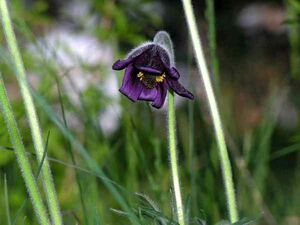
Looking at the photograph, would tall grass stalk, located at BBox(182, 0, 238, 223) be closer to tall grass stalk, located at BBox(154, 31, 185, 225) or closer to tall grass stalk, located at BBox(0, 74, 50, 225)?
tall grass stalk, located at BBox(154, 31, 185, 225)

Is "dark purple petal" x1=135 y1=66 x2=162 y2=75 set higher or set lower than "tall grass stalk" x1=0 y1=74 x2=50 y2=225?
higher

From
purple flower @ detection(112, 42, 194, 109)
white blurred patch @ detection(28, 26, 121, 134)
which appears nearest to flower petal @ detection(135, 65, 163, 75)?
purple flower @ detection(112, 42, 194, 109)

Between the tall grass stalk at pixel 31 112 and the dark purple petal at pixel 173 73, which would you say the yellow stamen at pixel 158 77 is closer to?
the dark purple petal at pixel 173 73

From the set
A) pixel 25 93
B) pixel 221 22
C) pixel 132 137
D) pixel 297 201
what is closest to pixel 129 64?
pixel 25 93

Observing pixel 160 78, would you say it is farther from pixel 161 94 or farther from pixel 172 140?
pixel 172 140

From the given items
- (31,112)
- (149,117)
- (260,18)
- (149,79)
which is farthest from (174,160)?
(260,18)

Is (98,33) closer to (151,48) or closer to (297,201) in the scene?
(297,201)

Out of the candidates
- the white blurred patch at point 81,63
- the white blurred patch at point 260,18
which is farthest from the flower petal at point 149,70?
the white blurred patch at point 260,18
